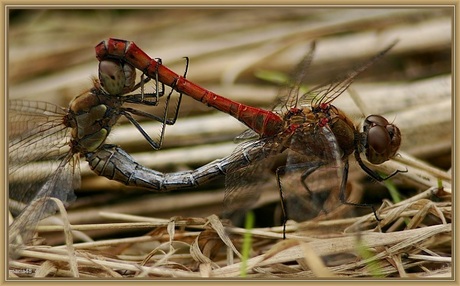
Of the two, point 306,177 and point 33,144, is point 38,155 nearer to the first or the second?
point 33,144

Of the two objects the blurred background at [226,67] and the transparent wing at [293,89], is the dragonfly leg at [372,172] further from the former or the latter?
the transparent wing at [293,89]

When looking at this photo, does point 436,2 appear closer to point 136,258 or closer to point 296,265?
point 296,265

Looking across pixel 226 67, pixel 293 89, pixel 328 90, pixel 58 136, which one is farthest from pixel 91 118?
pixel 226 67

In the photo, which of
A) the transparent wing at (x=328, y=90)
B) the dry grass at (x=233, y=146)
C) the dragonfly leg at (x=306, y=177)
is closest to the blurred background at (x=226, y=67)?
the dry grass at (x=233, y=146)

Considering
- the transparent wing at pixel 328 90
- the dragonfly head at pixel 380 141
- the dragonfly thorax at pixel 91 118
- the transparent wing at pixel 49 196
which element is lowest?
the transparent wing at pixel 49 196

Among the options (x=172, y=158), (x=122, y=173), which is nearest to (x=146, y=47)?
(x=172, y=158)

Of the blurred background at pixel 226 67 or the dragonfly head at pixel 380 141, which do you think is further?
the blurred background at pixel 226 67
